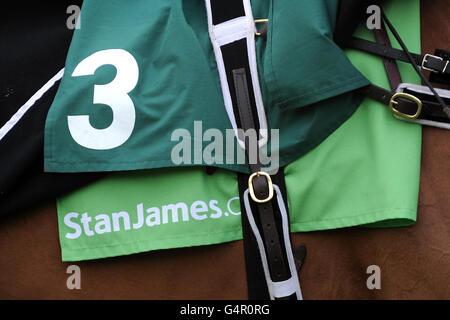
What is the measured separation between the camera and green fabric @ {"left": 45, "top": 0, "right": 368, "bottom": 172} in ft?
3.10

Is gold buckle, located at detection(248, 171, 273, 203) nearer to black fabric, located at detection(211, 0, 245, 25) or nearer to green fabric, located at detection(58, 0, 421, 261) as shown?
green fabric, located at detection(58, 0, 421, 261)

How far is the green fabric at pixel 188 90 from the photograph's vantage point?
0.95 meters

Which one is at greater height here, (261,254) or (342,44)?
(342,44)

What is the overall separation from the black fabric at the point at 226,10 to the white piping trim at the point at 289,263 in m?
0.37

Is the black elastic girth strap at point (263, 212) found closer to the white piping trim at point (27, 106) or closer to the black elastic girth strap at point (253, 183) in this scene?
the black elastic girth strap at point (253, 183)

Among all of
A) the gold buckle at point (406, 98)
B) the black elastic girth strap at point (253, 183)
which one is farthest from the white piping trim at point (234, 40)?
the gold buckle at point (406, 98)

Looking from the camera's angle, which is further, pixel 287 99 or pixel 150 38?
pixel 150 38

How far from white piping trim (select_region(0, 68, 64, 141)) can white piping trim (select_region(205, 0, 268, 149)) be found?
13.1 inches

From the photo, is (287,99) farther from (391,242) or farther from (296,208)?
(391,242)

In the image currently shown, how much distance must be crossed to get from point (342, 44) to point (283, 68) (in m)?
0.14

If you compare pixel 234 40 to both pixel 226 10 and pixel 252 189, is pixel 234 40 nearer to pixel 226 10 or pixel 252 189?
pixel 226 10

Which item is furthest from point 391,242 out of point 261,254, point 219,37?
point 219,37

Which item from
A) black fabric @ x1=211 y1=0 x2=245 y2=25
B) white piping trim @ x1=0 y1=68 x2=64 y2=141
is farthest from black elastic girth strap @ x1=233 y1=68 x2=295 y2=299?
white piping trim @ x1=0 y1=68 x2=64 y2=141

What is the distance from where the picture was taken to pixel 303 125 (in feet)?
3.26
